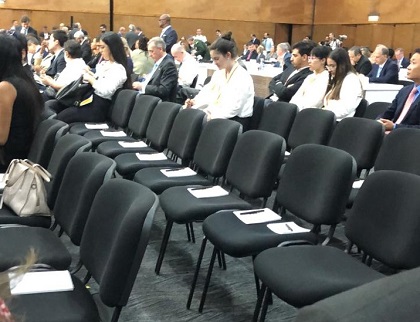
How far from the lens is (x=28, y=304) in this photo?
1789mm

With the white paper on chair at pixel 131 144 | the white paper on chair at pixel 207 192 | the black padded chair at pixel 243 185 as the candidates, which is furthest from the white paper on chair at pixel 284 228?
the white paper on chair at pixel 131 144

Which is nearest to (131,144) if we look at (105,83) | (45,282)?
(105,83)

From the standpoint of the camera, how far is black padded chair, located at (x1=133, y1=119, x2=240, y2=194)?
348cm

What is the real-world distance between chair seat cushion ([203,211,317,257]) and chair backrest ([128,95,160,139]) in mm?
2298

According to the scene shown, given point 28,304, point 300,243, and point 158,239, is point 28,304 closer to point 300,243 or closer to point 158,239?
point 300,243

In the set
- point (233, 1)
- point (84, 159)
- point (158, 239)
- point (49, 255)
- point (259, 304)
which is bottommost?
point (158, 239)

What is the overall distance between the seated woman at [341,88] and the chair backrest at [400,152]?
119cm

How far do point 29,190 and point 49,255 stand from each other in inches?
22.8

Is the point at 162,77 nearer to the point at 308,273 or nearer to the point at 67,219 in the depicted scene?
the point at 67,219

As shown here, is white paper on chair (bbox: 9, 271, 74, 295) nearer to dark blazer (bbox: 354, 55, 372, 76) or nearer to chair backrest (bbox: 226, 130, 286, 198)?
chair backrest (bbox: 226, 130, 286, 198)

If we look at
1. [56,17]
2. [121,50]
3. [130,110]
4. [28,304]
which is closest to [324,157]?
[28,304]

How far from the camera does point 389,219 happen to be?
2.21 m

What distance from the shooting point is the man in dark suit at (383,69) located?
8.83 m

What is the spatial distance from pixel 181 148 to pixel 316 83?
1669 mm
